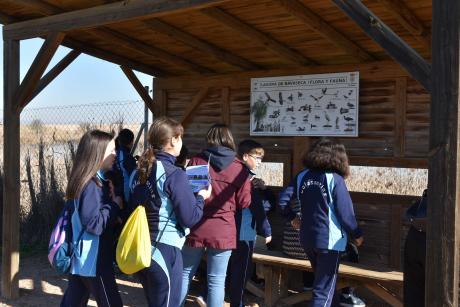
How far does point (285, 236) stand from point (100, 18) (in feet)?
9.30

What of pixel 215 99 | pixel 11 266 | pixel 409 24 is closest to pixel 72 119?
pixel 215 99

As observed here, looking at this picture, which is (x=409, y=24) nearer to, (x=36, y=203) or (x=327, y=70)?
(x=327, y=70)

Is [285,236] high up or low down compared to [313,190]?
down

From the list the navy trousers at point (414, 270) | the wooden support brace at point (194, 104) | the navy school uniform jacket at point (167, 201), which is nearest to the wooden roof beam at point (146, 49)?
the wooden support brace at point (194, 104)

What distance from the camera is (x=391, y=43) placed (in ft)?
9.62

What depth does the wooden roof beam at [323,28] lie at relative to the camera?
180 inches

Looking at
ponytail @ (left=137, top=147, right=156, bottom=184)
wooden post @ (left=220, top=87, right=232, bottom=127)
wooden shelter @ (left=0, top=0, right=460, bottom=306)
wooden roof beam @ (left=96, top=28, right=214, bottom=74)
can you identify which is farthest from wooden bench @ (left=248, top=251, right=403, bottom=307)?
wooden roof beam @ (left=96, top=28, right=214, bottom=74)

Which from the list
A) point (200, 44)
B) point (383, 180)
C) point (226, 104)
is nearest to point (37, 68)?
point (200, 44)

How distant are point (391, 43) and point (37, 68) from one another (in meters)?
4.07

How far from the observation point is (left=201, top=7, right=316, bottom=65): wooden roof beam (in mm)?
5043

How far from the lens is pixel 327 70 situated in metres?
6.05

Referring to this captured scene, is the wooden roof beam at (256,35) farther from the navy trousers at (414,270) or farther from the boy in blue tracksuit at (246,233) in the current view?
the navy trousers at (414,270)

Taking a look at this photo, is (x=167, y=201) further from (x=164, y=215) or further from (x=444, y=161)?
(x=444, y=161)

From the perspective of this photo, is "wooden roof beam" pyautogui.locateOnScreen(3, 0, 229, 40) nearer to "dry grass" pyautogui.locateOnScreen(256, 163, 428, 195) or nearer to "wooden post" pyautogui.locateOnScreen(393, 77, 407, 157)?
"wooden post" pyautogui.locateOnScreen(393, 77, 407, 157)
